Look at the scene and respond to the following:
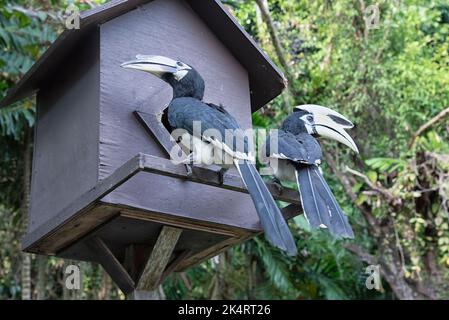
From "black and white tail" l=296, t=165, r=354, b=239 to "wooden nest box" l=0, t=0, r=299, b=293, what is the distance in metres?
0.17

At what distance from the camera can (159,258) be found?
3348 millimetres

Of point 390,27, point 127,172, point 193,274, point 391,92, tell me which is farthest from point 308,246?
point 127,172

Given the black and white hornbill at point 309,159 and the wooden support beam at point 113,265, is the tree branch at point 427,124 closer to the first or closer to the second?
the black and white hornbill at point 309,159

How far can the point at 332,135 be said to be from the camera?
328 centimetres

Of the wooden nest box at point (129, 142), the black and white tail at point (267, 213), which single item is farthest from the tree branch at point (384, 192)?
the black and white tail at point (267, 213)

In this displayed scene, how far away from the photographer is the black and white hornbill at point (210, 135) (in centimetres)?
257

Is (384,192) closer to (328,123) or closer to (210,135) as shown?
(328,123)

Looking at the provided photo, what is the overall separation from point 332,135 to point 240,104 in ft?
2.08

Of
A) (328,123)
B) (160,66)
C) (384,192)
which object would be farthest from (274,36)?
(160,66)

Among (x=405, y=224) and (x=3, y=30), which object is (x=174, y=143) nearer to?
(x=3, y=30)

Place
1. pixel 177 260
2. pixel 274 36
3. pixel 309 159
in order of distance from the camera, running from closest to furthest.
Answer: pixel 309 159, pixel 177 260, pixel 274 36

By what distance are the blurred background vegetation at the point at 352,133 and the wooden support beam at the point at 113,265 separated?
9.25ft

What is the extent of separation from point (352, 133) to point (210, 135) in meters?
4.26

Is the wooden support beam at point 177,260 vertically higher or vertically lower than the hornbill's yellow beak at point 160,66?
lower
